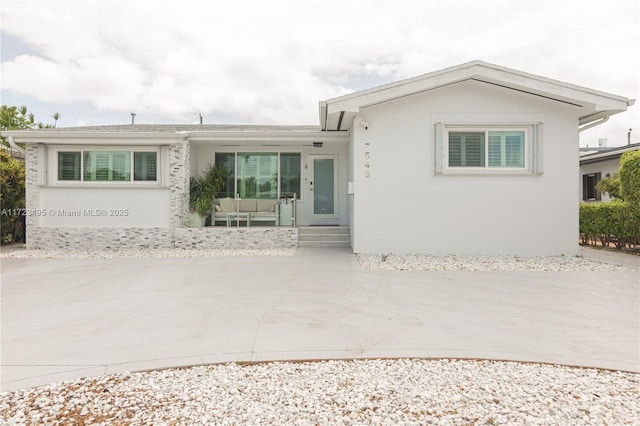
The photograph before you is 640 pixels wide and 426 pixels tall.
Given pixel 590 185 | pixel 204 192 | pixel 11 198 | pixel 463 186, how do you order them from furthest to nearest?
pixel 590 185 → pixel 204 192 → pixel 11 198 → pixel 463 186

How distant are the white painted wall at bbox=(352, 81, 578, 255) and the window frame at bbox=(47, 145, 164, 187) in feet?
19.3

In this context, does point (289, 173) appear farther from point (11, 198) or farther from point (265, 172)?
point (11, 198)

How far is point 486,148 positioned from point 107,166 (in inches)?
416

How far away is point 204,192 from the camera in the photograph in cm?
1166

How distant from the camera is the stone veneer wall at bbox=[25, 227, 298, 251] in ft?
35.1

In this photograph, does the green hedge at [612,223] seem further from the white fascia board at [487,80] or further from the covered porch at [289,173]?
the covered porch at [289,173]

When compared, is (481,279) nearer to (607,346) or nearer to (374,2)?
(607,346)

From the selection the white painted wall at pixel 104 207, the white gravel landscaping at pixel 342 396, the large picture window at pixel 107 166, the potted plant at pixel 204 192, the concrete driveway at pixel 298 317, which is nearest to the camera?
the white gravel landscaping at pixel 342 396

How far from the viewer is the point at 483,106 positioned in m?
9.40

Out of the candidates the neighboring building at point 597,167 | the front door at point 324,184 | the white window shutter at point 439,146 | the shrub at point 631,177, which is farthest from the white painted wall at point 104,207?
the neighboring building at point 597,167

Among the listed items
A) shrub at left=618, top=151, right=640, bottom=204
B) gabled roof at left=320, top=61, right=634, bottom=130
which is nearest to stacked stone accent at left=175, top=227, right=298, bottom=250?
gabled roof at left=320, top=61, right=634, bottom=130

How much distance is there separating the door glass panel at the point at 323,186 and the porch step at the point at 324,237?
1912 mm

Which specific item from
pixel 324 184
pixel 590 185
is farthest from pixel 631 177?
pixel 590 185

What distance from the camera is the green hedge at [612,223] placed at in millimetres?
10266
